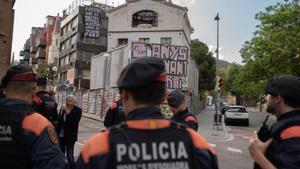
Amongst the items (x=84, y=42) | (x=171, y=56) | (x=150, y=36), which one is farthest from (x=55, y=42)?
(x=171, y=56)

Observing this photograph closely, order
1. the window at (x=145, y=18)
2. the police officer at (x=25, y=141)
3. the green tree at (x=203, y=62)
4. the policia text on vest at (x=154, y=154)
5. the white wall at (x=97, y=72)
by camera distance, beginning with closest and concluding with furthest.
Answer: the policia text on vest at (x=154, y=154)
the police officer at (x=25, y=141)
the white wall at (x=97, y=72)
the window at (x=145, y=18)
the green tree at (x=203, y=62)

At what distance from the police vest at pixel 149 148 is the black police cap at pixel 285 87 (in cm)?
119

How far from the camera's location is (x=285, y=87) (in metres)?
3.09

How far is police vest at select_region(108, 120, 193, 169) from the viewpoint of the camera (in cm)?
205

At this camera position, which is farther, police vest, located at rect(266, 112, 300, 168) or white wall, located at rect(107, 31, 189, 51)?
white wall, located at rect(107, 31, 189, 51)

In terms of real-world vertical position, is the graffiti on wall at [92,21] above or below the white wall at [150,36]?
above

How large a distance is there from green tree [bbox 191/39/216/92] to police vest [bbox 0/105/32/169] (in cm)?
5900

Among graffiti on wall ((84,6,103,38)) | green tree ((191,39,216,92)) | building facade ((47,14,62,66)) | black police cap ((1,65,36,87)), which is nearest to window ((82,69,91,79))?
graffiti on wall ((84,6,103,38))

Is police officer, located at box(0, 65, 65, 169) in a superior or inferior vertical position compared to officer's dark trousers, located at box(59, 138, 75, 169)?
superior

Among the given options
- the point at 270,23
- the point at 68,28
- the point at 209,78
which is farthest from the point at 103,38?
the point at 270,23

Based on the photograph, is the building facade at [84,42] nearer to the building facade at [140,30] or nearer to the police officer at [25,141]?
the building facade at [140,30]

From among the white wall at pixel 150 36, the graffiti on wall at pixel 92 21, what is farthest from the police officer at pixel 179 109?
the graffiti on wall at pixel 92 21

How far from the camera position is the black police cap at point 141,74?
2.25 m

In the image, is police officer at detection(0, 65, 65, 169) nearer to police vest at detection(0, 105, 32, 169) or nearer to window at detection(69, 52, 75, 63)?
police vest at detection(0, 105, 32, 169)
